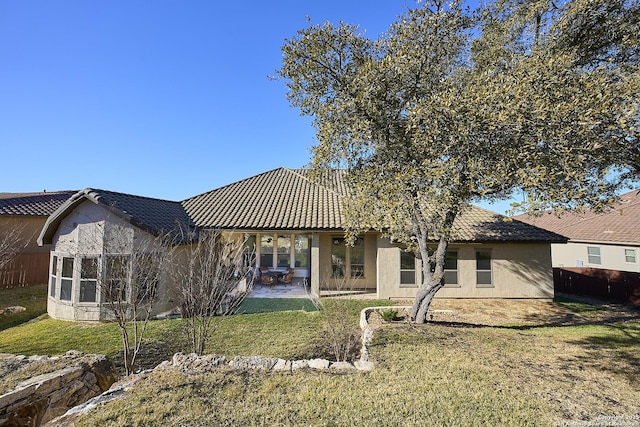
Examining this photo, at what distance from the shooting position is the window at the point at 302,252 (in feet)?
69.6

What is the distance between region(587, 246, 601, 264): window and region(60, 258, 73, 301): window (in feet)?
104

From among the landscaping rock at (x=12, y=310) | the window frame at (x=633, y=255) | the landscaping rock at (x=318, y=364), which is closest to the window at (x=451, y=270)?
the landscaping rock at (x=318, y=364)

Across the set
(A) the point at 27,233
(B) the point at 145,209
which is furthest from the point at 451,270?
(A) the point at 27,233

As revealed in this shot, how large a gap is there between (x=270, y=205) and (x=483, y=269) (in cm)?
1219

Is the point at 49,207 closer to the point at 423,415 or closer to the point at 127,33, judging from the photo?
the point at 127,33

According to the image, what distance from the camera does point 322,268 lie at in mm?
16891

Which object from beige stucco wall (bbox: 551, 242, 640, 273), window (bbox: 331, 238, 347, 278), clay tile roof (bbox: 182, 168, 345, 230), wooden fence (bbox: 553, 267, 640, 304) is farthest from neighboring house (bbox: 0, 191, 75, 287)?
beige stucco wall (bbox: 551, 242, 640, 273)

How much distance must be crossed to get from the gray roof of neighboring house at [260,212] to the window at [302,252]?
3596 mm

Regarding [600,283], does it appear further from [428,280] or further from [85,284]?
[85,284]

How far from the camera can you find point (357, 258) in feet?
56.3

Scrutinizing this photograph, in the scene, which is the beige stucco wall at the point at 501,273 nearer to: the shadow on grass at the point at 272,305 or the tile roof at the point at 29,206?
the shadow on grass at the point at 272,305

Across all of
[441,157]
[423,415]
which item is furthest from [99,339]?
[441,157]

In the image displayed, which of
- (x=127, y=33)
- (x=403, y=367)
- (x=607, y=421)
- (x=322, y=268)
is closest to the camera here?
(x=607, y=421)

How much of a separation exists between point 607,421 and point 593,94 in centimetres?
619
